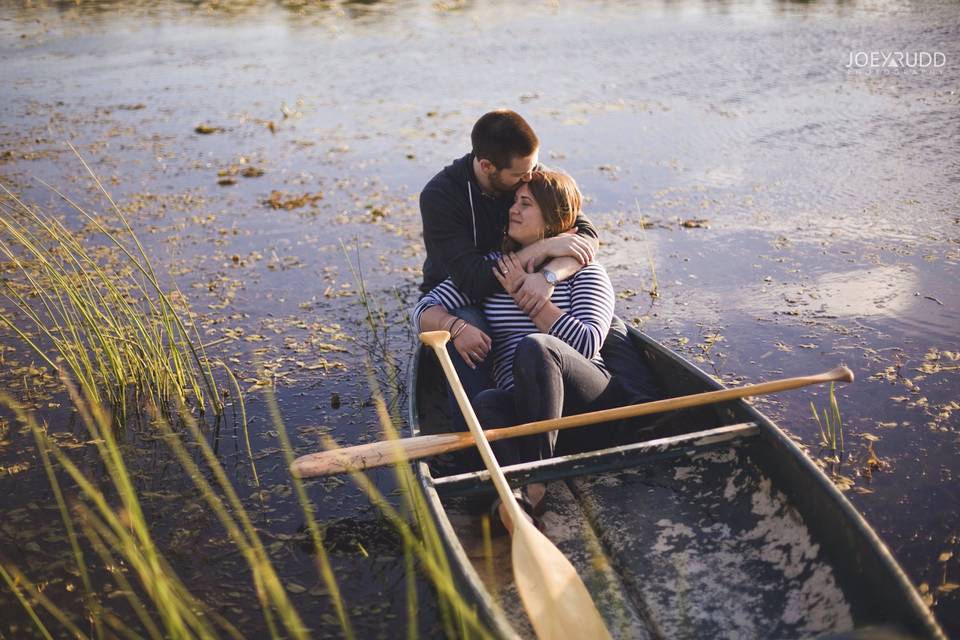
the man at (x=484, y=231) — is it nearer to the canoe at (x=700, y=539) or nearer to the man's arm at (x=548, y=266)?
the man's arm at (x=548, y=266)

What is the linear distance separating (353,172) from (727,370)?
533 centimetres

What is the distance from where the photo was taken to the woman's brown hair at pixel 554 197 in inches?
145

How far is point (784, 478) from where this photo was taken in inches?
118

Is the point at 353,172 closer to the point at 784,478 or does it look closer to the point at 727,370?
the point at 727,370

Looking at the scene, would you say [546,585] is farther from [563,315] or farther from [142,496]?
[142,496]

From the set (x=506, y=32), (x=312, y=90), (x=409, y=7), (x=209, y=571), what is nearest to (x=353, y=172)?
(x=312, y=90)

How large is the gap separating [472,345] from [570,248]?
0.62 metres

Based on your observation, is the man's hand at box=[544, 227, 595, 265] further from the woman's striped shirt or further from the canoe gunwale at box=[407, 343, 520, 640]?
the canoe gunwale at box=[407, 343, 520, 640]

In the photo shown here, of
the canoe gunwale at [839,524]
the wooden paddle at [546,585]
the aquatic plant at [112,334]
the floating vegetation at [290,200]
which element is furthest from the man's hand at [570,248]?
the floating vegetation at [290,200]

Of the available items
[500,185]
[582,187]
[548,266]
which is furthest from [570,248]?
[582,187]

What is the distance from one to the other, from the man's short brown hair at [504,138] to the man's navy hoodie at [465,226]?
250mm

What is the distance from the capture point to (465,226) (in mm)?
4035

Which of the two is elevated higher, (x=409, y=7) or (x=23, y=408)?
(x=409, y=7)

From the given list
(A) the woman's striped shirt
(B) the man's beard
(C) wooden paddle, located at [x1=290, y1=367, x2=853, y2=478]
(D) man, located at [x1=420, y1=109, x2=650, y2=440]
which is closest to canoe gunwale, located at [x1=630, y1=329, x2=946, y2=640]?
(C) wooden paddle, located at [x1=290, y1=367, x2=853, y2=478]
